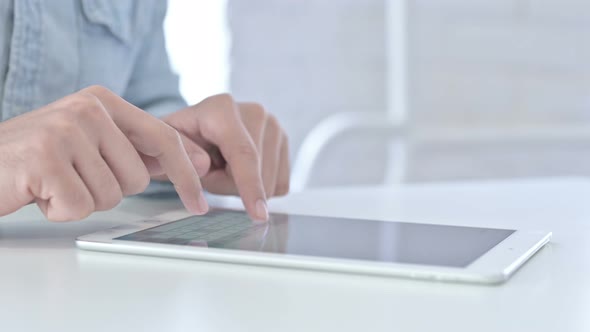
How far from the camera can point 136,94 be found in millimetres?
926

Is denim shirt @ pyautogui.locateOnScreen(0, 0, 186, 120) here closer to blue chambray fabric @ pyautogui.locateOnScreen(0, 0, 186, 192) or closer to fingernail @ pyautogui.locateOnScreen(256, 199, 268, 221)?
blue chambray fabric @ pyautogui.locateOnScreen(0, 0, 186, 192)

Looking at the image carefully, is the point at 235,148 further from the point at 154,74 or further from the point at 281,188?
the point at 154,74

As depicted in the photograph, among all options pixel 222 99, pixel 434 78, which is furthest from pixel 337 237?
pixel 434 78

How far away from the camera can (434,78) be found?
1.57m

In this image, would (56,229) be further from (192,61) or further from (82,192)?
(192,61)

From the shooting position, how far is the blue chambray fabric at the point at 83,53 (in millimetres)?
765

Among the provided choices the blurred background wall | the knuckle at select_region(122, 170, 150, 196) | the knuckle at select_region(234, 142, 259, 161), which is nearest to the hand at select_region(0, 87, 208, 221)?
the knuckle at select_region(122, 170, 150, 196)

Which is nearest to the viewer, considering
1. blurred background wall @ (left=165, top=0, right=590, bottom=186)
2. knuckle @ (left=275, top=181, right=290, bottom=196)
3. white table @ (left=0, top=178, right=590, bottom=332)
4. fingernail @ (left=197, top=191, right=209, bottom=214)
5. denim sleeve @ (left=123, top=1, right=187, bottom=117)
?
white table @ (left=0, top=178, right=590, bottom=332)

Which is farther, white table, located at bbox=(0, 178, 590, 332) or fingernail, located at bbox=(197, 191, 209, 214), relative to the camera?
fingernail, located at bbox=(197, 191, 209, 214)

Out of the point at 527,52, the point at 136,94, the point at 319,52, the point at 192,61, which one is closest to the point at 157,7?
the point at 136,94

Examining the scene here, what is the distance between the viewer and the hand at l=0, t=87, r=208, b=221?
45 centimetres

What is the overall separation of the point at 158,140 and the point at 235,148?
5.5 inches

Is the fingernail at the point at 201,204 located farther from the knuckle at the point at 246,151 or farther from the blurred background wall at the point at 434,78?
the blurred background wall at the point at 434,78

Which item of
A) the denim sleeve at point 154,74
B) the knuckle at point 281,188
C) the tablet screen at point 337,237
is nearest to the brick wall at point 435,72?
the denim sleeve at point 154,74
